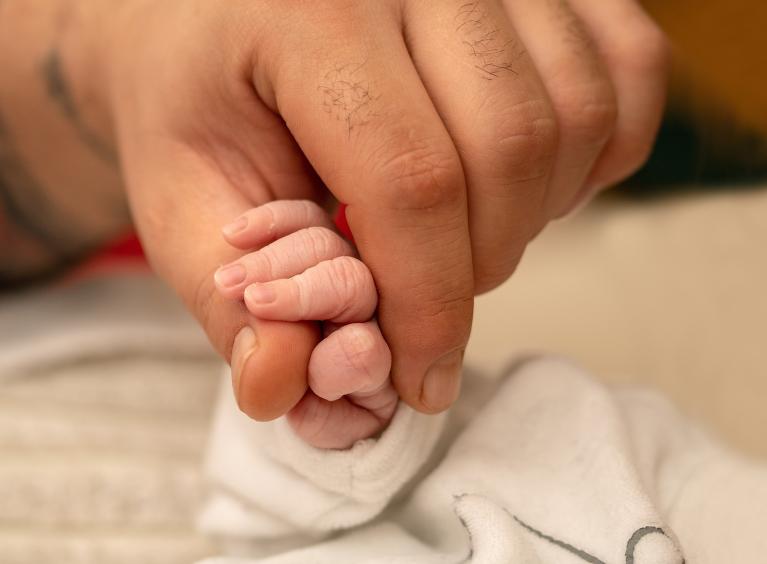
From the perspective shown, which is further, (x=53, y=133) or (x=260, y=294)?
(x=53, y=133)

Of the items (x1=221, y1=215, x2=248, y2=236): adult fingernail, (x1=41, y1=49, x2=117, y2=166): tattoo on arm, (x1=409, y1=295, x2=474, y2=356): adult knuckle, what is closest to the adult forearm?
(x1=41, y1=49, x2=117, y2=166): tattoo on arm

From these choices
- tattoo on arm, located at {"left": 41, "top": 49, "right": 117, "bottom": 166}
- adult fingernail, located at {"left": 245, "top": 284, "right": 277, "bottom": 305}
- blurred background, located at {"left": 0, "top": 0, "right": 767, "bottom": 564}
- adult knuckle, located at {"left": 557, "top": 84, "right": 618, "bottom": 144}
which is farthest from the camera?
tattoo on arm, located at {"left": 41, "top": 49, "right": 117, "bottom": 166}

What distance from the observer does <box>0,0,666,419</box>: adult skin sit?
20.3 inches

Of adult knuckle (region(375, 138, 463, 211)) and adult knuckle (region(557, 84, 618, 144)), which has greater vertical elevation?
adult knuckle (region(375, 138, 463, 211))

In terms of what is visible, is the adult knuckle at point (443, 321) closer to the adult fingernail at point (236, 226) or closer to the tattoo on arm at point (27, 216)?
the adult fingernail at point (236, 226)

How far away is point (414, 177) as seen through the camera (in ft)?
1.66

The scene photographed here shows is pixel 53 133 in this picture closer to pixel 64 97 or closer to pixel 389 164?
pixel 64 97

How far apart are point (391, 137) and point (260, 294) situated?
0.12 metres

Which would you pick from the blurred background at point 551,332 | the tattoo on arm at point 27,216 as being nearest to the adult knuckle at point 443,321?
the blurred background at point 551,332

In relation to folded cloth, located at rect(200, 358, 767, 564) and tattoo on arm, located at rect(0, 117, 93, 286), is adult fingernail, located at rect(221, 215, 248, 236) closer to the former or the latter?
folded cloth, located at rect(200, 358, 767, 564)

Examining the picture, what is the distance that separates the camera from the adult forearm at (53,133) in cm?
86

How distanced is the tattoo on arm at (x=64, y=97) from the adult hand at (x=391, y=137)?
220mm

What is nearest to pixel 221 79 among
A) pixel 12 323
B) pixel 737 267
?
pixel 12 323

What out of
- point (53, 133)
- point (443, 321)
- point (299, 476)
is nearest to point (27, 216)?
point (53, 133)
